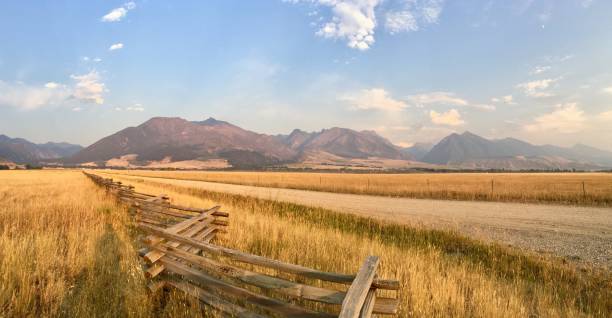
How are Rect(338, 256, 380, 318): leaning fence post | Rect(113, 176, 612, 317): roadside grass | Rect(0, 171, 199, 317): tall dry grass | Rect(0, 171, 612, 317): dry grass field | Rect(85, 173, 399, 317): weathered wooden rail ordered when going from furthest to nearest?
Rect(113, 176, 612, 317): roadside grass
Rect(0, 171, 612, 317): dry grass field
Rect(0, 171, 199, 317): tall dry grass
Rect(85, 173, 399, 317): weathered wooden rail
Rect(338, 256, 380, 318): leaning fence post

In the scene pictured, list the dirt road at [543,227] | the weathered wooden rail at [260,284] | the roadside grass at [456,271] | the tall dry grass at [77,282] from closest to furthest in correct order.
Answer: the weathered wooden rail at [260,284]
the tall dry grass at [77,282]
the roadside grass at [456,271]
the dirt road at [543,227]

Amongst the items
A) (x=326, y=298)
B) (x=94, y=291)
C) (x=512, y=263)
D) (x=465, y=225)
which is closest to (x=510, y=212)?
(x=465, y=225)

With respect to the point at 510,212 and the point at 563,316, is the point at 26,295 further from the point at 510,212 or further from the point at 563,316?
the point at 510,212

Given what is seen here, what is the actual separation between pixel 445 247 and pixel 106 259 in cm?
922

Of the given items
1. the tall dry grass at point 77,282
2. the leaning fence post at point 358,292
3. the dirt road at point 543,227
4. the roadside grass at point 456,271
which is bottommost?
the dirt road at point 543,227

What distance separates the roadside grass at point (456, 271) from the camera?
480cm

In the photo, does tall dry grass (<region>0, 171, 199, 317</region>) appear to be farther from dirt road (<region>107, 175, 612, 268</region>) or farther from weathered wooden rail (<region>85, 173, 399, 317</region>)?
dirt road (<region>107, 175, 612, 268</region>)

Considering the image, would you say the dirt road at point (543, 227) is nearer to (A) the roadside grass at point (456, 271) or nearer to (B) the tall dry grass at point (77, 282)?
(A) the roadside grass at point (456, 271)

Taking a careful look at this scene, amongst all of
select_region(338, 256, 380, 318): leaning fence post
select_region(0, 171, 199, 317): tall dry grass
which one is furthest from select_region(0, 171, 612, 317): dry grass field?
select_region(338, 256, 380, 318): leaning fence post

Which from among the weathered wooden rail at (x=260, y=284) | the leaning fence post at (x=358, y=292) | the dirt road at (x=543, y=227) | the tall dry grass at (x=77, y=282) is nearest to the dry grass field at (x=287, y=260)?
the tall dry grass at (x=77, y=282)

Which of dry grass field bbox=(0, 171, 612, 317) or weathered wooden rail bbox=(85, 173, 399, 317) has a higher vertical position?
weathered wooden rail bbox=(85, 173, 399, 317)

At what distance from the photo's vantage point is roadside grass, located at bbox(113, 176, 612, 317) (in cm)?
480

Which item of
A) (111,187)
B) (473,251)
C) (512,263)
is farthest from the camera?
(111,187)

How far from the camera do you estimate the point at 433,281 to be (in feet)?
18.0
